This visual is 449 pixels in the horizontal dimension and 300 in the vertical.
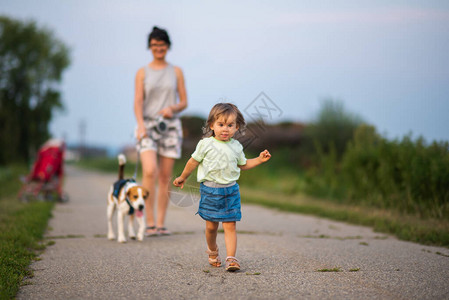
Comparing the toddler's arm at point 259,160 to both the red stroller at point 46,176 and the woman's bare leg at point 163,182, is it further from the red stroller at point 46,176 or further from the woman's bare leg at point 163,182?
the red stroller at point 46,176

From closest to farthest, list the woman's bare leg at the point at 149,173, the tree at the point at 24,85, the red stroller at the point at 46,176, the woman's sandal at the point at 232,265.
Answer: the woman's sandal at the point at 232,265 < the woman's bare leg at the point at 149,173 < the red stroller at the point at 46,176 < the tree at the point at 24,85

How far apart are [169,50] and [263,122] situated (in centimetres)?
174

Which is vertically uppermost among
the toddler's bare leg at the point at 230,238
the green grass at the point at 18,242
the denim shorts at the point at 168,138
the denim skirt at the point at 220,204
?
the denim shorts at the point at 168,138

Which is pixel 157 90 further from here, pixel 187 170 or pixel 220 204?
pixel 220 204

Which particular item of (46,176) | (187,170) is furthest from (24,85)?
(187,170)

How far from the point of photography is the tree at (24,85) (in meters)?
26.2

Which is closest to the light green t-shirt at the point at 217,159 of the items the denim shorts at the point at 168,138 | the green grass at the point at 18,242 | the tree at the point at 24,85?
the green grass at the point at 18,242

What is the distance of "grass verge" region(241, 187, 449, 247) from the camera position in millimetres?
5347

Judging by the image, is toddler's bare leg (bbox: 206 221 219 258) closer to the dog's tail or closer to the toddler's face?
the toddler's face

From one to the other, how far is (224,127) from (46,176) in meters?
7.81

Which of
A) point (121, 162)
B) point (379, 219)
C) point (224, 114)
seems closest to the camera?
point (224, 114)

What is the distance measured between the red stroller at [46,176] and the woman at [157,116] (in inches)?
218

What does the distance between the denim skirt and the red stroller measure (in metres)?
7.67

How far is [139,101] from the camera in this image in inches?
227
